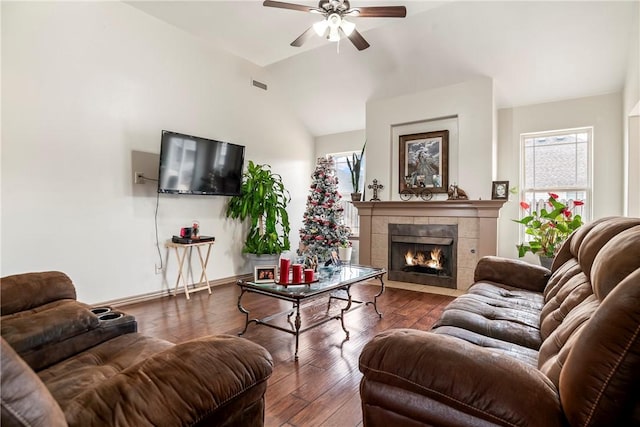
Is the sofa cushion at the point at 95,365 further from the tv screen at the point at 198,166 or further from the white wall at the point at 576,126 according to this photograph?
the white wall at the point at 576,126

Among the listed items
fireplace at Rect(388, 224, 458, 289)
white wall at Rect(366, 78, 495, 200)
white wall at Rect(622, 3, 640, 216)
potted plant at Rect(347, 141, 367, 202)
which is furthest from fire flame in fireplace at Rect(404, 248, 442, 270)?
white wall at Rect(622, 3, 640, 216)

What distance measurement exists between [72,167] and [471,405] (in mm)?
3969

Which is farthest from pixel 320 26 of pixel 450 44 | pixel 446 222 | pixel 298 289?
pixel 446 222

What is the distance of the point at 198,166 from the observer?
14.0ft

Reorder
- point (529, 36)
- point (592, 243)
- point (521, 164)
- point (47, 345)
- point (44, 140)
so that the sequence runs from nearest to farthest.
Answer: point (47, 345), point (592, 243), point (44, 140), point (529, 36), point (521, 164)

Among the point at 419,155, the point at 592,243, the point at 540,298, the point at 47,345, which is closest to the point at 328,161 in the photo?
the point at 419,155

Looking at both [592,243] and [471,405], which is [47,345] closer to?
[471,405]

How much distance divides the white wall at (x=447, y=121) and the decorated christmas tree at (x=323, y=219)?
43.9 inches

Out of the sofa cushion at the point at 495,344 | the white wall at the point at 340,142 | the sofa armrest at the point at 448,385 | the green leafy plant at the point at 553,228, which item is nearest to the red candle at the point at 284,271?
the sofa cushion at the point at 495,344

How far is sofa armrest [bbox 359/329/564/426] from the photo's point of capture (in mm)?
910

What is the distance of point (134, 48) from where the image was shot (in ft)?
12.7

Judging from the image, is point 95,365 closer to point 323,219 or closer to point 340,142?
point 323,219

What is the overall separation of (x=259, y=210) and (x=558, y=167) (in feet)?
13.9

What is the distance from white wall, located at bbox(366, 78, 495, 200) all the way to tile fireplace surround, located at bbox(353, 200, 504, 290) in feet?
0.64
